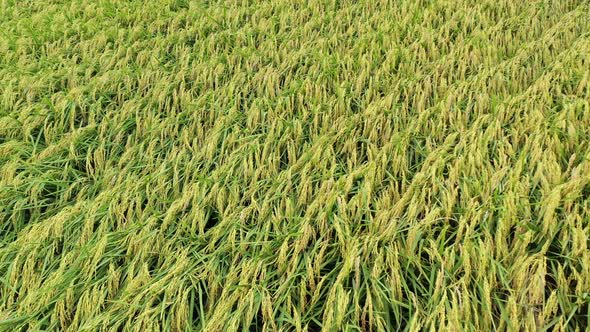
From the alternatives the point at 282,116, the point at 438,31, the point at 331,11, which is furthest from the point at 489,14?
the point at 282,116

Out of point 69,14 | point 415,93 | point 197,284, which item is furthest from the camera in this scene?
point 69,14

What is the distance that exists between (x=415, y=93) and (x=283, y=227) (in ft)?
3.48

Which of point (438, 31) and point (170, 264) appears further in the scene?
point (438, 31)

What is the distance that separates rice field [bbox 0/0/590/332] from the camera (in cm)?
153

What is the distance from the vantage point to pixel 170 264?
1.73 meters

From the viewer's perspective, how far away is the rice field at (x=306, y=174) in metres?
1.53

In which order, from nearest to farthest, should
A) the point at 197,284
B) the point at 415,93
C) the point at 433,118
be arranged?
the point at 197,284, the point at 433,118, the point at 415,93

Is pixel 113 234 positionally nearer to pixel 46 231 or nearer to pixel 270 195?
pixel 46 231

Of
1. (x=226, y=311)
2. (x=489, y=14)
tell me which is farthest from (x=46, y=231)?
→ (x=489, y=14)

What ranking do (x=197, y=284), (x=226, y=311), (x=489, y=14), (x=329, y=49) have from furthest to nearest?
(x=489, y=14), (x=329, y=49), (x=197, y=284), (x=226, y=311)

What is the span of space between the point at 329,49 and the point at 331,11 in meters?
0.50

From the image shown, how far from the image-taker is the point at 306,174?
2.01 metres

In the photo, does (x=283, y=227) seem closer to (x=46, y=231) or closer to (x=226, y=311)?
(x=226, y=311)

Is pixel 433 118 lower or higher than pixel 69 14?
lower
